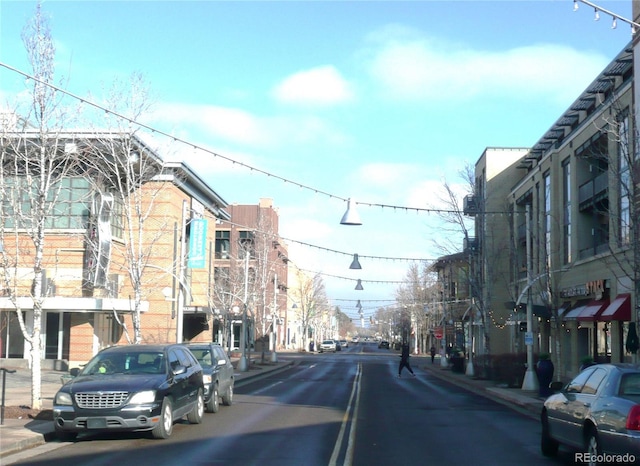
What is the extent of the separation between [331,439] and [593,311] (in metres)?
22.1

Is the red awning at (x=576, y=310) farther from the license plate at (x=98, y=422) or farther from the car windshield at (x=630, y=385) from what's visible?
the license plate at (x=98, y=422)

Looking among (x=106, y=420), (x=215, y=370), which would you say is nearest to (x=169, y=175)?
(x=215, y=370)

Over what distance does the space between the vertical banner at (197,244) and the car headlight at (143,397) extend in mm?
19463

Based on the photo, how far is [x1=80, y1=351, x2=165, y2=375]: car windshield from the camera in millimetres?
14969

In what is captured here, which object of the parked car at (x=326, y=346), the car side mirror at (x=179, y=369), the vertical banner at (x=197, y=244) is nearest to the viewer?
the car side mirror at (x=179, y=369)

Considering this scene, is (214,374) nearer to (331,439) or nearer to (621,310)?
(331,439)

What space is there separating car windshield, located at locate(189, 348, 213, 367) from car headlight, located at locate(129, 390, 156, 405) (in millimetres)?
6709

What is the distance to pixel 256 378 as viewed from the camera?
38562 mm

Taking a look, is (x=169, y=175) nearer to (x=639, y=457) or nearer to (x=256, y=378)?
(x=256, y=378)

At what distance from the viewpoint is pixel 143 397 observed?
44.7 feet

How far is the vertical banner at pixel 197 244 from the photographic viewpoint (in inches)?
1318

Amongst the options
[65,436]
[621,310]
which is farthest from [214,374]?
[621,310]

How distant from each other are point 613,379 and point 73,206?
30247mm

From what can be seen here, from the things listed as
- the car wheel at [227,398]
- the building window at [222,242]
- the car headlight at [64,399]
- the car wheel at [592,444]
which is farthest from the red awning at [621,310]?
the building window at [222,242]
